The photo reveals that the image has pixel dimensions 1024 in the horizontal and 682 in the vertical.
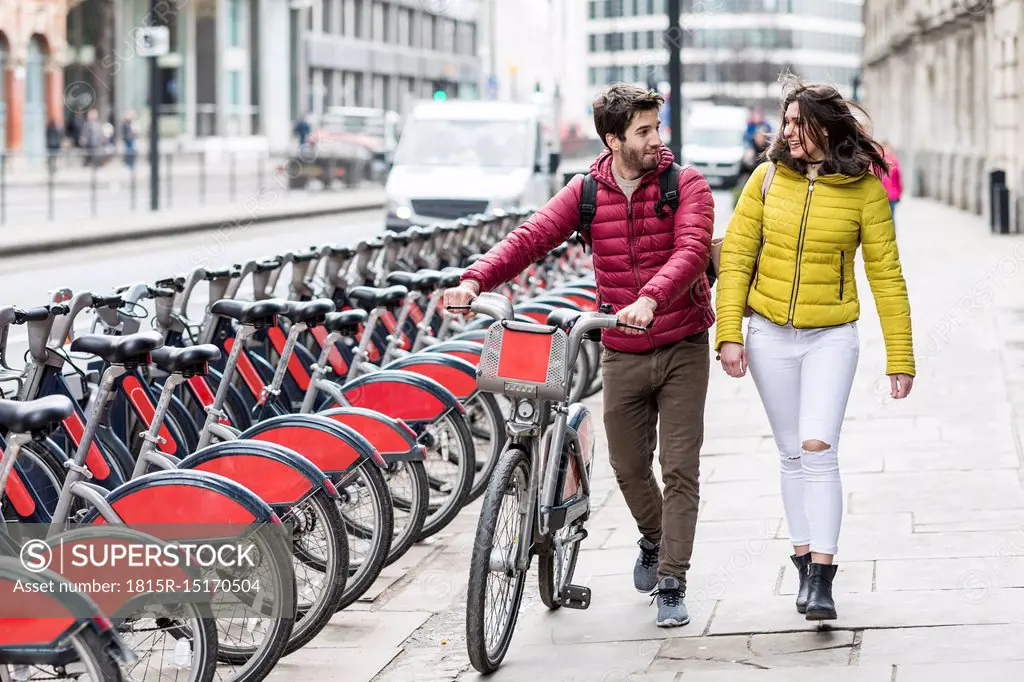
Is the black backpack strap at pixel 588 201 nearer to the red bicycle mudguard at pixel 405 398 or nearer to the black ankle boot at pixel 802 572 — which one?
the black ankle boot at pixel 802 572

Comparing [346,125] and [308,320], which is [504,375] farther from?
[346,125]

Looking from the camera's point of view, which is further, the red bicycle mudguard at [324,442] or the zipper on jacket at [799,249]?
the red bicycle mudguard at [324,442]

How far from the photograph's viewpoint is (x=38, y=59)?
1785 inches

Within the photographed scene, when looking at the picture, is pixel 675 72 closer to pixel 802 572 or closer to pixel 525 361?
pixel 802 572

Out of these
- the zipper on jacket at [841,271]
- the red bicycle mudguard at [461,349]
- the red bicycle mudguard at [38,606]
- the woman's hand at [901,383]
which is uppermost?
the zipper on jacket at [841,271]

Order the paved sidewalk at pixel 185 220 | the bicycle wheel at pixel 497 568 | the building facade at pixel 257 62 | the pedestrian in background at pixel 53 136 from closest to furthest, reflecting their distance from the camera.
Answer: the bicycle wheel at pixel 497 568 → the paved sidewalk at pixel 185 220 → the pedestrian in background at pixel 53 136 → the building facade at pixel 257 62

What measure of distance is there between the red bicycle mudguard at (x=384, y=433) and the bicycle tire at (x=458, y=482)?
0.64 meters

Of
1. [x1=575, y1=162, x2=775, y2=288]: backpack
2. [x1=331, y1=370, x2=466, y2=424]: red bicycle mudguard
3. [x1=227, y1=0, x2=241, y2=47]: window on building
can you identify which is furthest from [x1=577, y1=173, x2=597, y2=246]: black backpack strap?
[x1=227, y1=0, x2=241, y2=47]: window on building

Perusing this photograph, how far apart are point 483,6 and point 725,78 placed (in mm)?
44897

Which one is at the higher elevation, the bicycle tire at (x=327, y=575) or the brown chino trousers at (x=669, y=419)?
the brown chino trousers at (x=669, y=419)

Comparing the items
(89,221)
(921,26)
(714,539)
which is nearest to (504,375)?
(714,539)

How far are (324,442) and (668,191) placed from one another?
53.7 inches

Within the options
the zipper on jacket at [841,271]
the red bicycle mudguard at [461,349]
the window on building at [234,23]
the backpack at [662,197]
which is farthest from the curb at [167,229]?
the window on building at [234,23]

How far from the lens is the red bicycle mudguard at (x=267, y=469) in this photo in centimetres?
497
